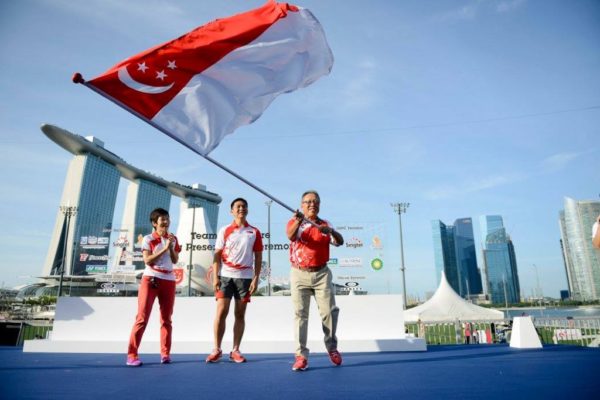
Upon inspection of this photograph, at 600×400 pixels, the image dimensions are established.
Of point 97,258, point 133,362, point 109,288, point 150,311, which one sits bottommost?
point 133,362

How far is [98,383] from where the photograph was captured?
2076 millimetres

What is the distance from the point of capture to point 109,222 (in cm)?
5959

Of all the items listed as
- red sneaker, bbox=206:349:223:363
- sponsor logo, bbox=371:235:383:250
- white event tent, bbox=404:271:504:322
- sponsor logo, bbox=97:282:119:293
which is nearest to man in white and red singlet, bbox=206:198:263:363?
red sneaker, bbox=206:349:223:363

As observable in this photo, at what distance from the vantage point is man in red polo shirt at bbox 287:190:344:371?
9.79 feet

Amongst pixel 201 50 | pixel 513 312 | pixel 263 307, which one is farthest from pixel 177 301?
pixel 513 312

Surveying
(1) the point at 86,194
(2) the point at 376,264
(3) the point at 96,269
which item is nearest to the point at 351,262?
(2) the point at 376,264

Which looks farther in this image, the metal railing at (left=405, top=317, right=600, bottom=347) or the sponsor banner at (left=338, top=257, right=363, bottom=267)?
the sponsor banner at (left=338, top=257, right=363, bottom=267)

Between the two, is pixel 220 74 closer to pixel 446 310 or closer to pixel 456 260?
pixel 446 310

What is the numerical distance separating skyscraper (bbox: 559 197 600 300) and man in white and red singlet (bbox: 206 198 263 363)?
84.0m

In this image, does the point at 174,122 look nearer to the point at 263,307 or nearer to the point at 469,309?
the point at 263,307

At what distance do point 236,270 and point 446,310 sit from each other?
61.4 feet

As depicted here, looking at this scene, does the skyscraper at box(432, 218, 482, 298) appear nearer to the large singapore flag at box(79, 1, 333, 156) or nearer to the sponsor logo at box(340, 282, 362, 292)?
the sponsor logo at box(340, 282, 362, 292)

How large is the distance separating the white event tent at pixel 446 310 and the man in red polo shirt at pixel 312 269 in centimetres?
1694

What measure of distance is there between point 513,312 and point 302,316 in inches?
4813
